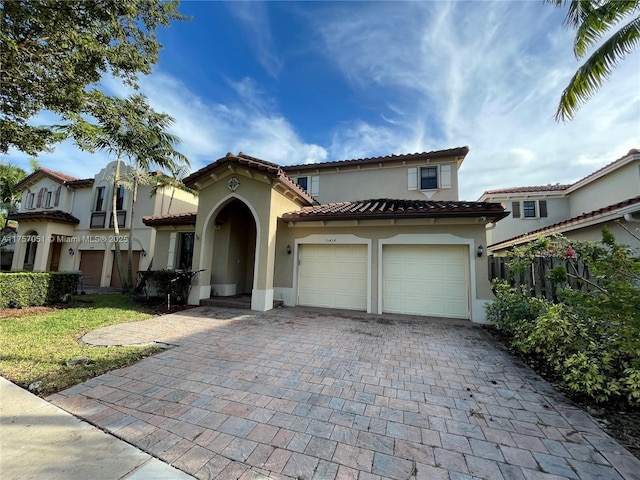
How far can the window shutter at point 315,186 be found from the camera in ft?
49.4

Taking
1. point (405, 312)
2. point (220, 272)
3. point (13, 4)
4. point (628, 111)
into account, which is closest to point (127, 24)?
point (13, 4)

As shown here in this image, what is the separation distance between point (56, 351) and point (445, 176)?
1496 centimetres

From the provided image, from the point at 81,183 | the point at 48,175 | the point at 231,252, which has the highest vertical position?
the point at 48,175

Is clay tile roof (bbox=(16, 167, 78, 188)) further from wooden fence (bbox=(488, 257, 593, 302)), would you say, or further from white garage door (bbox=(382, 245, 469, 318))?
wooden fence (bbox=(488, 257, 593, 302))

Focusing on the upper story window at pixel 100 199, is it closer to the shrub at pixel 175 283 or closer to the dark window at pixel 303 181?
the shrub at pixel 175 283

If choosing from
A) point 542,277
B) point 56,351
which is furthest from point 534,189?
point 56,351

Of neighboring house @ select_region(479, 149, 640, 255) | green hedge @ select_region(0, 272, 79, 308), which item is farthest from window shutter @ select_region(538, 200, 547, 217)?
green hedge @ select_region(0, 272, 79, 308)

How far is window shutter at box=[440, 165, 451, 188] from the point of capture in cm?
1270

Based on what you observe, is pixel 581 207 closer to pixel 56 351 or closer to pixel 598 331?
pixel 598 331

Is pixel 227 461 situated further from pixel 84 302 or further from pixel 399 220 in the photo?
pixel 84 302

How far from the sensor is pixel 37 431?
266cm

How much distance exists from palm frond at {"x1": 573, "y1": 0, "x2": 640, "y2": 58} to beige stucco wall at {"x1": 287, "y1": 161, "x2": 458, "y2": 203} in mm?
5917

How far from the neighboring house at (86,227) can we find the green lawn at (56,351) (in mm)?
9668

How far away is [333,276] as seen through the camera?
991cm
